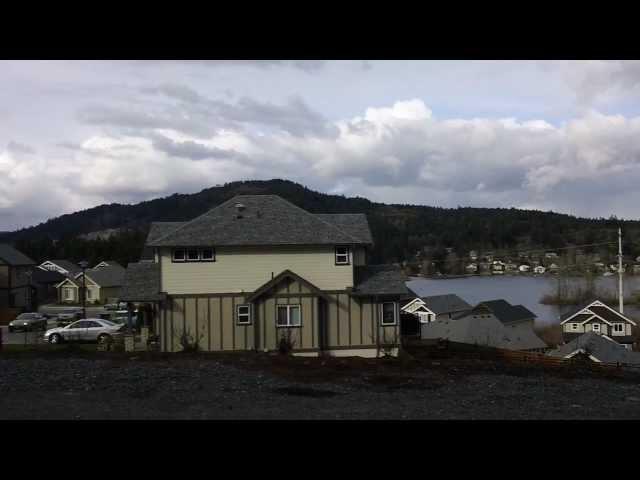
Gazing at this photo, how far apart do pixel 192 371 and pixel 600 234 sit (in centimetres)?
11368

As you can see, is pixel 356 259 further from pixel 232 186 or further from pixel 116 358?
pixel 232 186

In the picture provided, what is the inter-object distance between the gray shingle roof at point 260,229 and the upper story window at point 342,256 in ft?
1.32

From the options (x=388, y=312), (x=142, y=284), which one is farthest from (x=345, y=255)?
(x=142, y=284)

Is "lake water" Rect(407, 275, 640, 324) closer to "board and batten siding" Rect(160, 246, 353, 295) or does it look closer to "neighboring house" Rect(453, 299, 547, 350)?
"neighboring house" Rect(453, 299, 547, 350)

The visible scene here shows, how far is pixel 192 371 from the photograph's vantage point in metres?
11.6

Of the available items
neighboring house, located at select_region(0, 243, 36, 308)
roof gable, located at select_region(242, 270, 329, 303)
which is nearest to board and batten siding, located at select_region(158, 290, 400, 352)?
roof gable, located at select_region(242, 270, 329, 303)

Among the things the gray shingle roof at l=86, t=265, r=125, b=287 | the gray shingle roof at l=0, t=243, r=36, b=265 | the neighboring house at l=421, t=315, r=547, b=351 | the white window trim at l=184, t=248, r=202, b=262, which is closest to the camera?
the white window trim at l=184, t=248, r=202, b=262

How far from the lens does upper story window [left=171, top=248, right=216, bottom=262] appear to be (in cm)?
2305

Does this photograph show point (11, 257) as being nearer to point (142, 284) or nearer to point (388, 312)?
A: point (142, 284)

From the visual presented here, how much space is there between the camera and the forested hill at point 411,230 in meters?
107

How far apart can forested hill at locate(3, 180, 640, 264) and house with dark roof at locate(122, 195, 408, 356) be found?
7442cm

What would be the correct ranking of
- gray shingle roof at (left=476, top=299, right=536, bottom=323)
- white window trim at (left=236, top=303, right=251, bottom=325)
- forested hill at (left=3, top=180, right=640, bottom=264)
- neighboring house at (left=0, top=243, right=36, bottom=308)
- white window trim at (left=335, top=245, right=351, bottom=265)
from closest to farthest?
1. white window trim at (left=236, top=303, right=251, bottom=325)
2. white window trim at (left=335, top=245, right=351, bottom=265)
3. neighboring house at (left=0, top=243, right=36, bottom=308)
4. gray shingle roof at (left=476, top=299, right=536, bottom=323)
5. forested hill at (left=3, top=180, right=640, bottom=264)

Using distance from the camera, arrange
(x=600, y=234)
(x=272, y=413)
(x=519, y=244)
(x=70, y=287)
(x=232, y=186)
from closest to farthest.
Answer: (x=272, y=413) < (x=70, y=287) < (x=600, y=234) < (x=519, y=244) < (x=232, y=186)
